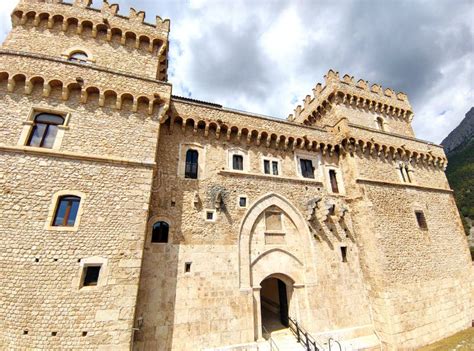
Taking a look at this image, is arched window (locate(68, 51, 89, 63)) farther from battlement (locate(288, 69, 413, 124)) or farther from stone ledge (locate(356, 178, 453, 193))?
stone ledge (locate(356, 178, 453, 193))

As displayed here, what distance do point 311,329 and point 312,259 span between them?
10.2ft

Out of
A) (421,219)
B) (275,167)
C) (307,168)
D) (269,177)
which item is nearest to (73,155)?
(269,177)

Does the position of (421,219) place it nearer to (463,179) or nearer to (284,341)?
(284,341)

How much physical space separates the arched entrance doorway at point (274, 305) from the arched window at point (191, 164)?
684 cm

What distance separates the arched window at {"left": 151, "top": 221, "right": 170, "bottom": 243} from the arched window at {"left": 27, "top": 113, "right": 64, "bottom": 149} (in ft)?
16.6

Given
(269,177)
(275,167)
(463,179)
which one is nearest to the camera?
(269,177)

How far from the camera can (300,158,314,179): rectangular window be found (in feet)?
43.7

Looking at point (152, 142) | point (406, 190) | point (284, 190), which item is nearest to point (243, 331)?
point (284, 190)

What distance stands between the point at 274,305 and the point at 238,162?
944 cm

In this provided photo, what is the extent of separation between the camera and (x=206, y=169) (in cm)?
1106

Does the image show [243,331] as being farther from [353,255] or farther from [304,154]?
[304,154]

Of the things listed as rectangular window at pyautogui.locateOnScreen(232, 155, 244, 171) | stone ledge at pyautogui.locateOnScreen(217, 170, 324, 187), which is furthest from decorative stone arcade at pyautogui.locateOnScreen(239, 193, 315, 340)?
rectangular window at pyautogui.locateOnScreen(232, 155, 244, 171)

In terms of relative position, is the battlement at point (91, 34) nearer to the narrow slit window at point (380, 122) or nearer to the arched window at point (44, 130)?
the arched window at point (44, 130)

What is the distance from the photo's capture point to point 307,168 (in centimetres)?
1354
